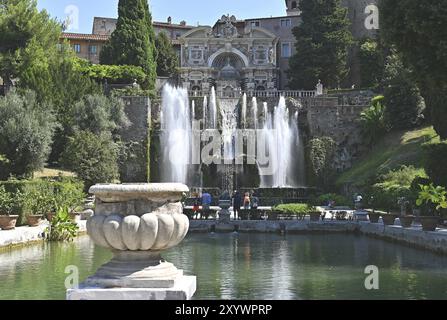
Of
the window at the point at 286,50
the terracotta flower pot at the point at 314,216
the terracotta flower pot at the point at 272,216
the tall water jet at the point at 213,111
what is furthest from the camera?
the window at the point at 286,50

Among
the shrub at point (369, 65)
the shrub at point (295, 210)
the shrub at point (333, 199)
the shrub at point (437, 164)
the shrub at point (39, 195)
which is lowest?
the shrub at point (295, 210)

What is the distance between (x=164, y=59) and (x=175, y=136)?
21.1 meters

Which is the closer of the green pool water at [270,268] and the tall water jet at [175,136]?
the green pool water at [270,268]

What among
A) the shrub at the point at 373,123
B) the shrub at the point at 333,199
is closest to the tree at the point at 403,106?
the shrub at the point at 373,123

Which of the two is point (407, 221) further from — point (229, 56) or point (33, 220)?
point (229, 56)

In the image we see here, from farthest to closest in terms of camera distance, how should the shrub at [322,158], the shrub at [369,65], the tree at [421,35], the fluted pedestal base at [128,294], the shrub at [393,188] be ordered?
the shrub at [369,65] → the shrub at [322,158] → the shrub at [393,188] → the tree at [421,35] → the fluted pedestal base at [128,294]

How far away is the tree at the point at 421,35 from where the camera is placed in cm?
1875

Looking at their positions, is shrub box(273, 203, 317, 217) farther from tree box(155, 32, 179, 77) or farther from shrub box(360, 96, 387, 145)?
tree box(155, 32, 179, 77)

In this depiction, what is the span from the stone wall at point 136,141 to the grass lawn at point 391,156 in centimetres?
1230

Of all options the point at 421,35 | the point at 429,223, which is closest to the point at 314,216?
the point at 429,223

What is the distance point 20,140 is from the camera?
104 ft

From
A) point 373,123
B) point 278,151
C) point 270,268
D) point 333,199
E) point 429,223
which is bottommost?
point 270,268

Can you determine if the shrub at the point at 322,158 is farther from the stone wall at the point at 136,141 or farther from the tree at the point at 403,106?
the stone wall at the point at 136,141
